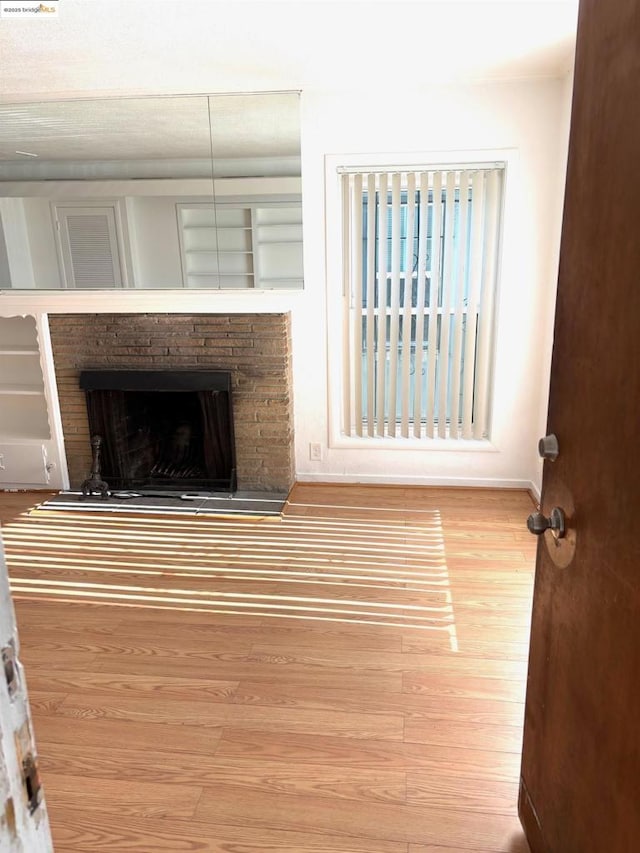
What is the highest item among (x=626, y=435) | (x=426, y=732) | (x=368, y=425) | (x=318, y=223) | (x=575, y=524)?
(x=318, y=223)

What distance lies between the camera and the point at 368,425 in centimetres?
406

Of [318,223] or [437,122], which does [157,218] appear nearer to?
Answer: [318,223]

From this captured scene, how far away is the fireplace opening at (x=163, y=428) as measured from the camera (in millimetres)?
3949

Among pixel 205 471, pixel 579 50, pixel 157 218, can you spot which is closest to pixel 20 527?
pixel 205 471

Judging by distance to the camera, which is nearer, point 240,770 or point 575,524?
point 575,524

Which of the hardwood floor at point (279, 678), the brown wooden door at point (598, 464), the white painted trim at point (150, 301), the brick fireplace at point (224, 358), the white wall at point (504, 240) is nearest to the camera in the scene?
the brown wooden door at point (598, 464)

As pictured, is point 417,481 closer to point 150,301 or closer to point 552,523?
point 150,301

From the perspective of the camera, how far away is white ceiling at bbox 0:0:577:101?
96.8 inches

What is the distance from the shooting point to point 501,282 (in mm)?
3678

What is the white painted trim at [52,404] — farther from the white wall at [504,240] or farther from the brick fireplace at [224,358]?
the white wall at [504,240]

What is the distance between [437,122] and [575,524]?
3.02m

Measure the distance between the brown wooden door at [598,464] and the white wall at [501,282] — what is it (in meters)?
2.52

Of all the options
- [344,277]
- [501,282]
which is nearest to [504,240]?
[501,282]

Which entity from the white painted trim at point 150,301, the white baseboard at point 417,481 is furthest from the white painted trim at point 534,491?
the white painted trim at point 150,301
